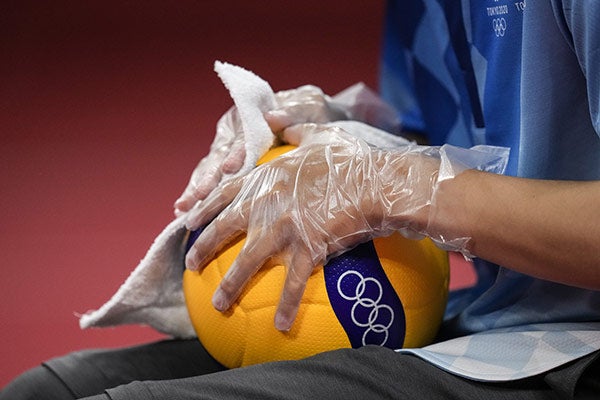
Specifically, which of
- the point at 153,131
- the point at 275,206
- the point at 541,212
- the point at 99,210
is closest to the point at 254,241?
the point at 275,206

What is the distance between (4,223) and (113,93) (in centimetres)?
65

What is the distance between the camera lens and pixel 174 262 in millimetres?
1078

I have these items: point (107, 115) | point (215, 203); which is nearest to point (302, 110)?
point (215, 203)

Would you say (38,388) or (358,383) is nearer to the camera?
(358,383)

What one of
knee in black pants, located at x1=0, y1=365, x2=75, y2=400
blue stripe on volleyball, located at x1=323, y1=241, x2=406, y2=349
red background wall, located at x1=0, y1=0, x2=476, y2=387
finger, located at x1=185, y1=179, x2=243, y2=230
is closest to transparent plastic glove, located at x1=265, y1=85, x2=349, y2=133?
finger, located at x1=185, y1=179, x2=243, y2=230

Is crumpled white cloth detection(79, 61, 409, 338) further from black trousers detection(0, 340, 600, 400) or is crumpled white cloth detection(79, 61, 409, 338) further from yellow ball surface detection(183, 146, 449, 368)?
black trousers detection(0, 340, 600, 400)

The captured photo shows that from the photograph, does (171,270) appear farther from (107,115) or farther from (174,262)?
(107,115)

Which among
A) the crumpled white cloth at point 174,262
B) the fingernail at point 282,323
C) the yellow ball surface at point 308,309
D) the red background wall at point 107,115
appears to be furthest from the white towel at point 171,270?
the red background wall at point 107,115

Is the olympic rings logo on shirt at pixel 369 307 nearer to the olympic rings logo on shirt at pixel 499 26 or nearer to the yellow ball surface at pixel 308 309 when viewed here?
the yellow ball surface at pixel 308 309

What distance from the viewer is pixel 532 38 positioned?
911 mm

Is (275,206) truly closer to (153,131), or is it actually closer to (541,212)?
(541,212)

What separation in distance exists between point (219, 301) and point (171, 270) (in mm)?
197

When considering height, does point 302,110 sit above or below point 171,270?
above

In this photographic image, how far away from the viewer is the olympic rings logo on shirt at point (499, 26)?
984 mm
